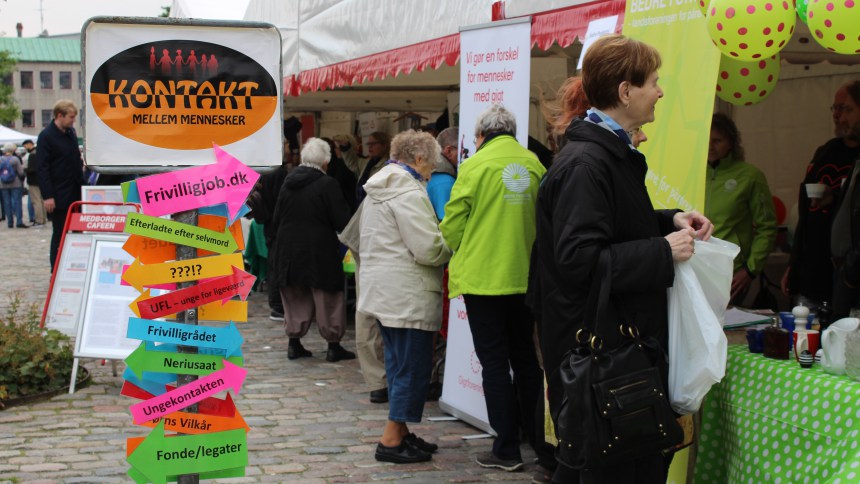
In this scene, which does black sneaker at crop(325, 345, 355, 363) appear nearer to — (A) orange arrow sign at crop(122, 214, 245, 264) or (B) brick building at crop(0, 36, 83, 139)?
(A) orange arrow sign at crop(122, 214, 245, 264)

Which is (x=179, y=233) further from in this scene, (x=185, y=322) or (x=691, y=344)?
(x=691, y=344)

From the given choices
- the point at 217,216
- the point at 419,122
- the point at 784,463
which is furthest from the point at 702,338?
the point at 419,122

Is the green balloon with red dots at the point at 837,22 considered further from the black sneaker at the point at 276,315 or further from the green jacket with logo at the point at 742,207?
the black sneaker at the point at 276,315

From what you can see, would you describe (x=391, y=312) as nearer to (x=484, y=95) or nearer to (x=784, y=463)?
(x=484, y=95)

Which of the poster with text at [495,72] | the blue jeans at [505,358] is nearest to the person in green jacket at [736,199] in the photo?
the poster with text at [495,72]

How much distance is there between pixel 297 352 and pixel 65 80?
10522 centimetres

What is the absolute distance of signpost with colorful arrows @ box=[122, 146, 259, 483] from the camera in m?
3.25

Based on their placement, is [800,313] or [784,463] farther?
[800,313]

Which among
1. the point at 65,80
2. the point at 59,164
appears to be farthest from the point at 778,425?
the point at 65,80

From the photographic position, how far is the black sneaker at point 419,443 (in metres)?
5.80

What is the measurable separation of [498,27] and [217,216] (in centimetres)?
302

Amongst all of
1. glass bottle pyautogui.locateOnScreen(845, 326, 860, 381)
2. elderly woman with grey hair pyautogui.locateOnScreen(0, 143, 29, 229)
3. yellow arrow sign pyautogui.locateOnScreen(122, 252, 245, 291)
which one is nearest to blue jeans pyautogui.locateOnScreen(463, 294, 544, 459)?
glass bottle pyautogui.locateOnScreen(845, 326, 860, 381)

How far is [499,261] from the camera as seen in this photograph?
5223 mm

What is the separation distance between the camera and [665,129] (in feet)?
14.6
